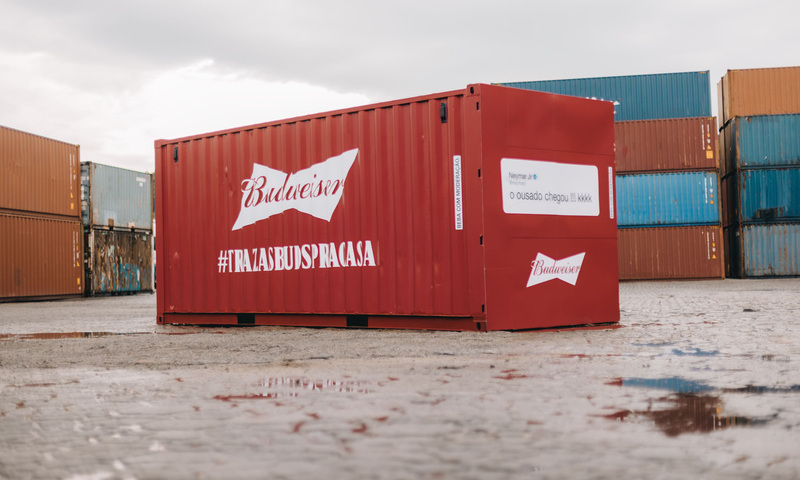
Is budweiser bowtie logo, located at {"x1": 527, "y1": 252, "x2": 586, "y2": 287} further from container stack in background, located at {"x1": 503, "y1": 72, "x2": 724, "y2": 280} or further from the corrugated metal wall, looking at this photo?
container stack in background, located at {"x1": 503, "y1": 72, "x2": 724, "y2": 280}

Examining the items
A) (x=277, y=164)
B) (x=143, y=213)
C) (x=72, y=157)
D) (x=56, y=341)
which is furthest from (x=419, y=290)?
(x=143, y=213)

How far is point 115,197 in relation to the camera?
27812 millimetres

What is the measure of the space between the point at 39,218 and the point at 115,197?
14.7ft

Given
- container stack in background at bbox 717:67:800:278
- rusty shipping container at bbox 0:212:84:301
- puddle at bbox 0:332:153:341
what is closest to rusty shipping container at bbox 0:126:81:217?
rusty shipping container at bbox 0:212:84:301

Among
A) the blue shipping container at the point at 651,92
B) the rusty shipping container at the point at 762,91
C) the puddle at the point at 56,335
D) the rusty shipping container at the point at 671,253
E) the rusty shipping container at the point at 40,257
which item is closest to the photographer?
the puddle at the point at 56,335

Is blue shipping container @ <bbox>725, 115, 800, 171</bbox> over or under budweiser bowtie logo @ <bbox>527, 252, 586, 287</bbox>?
over

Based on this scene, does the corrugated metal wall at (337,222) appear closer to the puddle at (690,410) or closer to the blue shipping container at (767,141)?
the puddle at (690,410)

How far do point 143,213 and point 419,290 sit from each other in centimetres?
2321

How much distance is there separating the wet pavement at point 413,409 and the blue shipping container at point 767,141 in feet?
Result: 79.0

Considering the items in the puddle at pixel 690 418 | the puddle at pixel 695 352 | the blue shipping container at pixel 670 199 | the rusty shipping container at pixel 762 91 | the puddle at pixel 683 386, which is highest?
the rusty shipping container at pixel 762 91

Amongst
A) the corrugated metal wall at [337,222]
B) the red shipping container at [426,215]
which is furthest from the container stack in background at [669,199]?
the corrugated metal wall at [337,222]

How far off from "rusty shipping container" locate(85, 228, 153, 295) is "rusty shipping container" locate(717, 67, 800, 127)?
931 inches

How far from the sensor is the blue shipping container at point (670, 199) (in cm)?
2842

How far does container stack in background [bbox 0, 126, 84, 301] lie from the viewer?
22.1 meters
